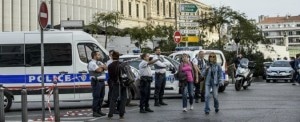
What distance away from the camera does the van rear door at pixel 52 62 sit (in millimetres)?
19141

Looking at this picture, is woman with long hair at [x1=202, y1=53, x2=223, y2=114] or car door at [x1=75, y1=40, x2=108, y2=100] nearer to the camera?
woman with long hair at [x1=202, y1=53, x2=223, y2=114]

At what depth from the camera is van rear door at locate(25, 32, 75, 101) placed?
1914 centimetres

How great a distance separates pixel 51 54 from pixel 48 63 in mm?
323

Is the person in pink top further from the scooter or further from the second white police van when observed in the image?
the scooter

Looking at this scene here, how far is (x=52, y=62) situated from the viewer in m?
19.4

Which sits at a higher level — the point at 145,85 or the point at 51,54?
the point at 51,54

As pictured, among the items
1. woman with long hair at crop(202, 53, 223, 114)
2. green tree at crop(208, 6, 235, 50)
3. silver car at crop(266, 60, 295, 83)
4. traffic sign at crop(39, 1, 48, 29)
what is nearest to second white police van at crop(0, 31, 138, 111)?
woman with long hair at crop(202, 53, 223, 114)

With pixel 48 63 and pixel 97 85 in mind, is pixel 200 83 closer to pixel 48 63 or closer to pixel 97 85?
pixel 48 63

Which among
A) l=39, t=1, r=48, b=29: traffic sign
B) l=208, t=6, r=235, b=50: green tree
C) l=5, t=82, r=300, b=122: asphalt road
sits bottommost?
l=5, t=82, r=300, b=122: asphalt road

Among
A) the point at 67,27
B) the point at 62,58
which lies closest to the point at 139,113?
the point at 62,58

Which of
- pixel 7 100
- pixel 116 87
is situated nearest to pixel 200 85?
pixel 116 87

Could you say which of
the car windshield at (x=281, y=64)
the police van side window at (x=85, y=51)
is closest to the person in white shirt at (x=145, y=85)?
the police van side window at (x=85, y=51)

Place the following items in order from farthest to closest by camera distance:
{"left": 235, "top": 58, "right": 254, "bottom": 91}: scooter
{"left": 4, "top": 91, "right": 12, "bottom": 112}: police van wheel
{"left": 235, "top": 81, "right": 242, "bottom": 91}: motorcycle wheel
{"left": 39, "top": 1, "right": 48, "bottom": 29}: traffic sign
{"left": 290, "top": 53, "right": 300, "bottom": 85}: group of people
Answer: {"left": 290, "top": 53, "right": 300, "bottom": 85}: group of people
{"left": 235, "top": 58, "right": 254, "bottom": 91}: scooter
{"left": 235, "top": 81, "right": 242, "bottom": 91}: motorcycle wheel
{"left": 4, "top": 91, "right": 12, "bottom": 112}: police van wheel
{"left": 39, "top": 1, "right": 48, "bottom": 29}: traffic sign

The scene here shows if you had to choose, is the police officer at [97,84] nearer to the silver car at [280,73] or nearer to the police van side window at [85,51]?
the police van side window at [85,51]
